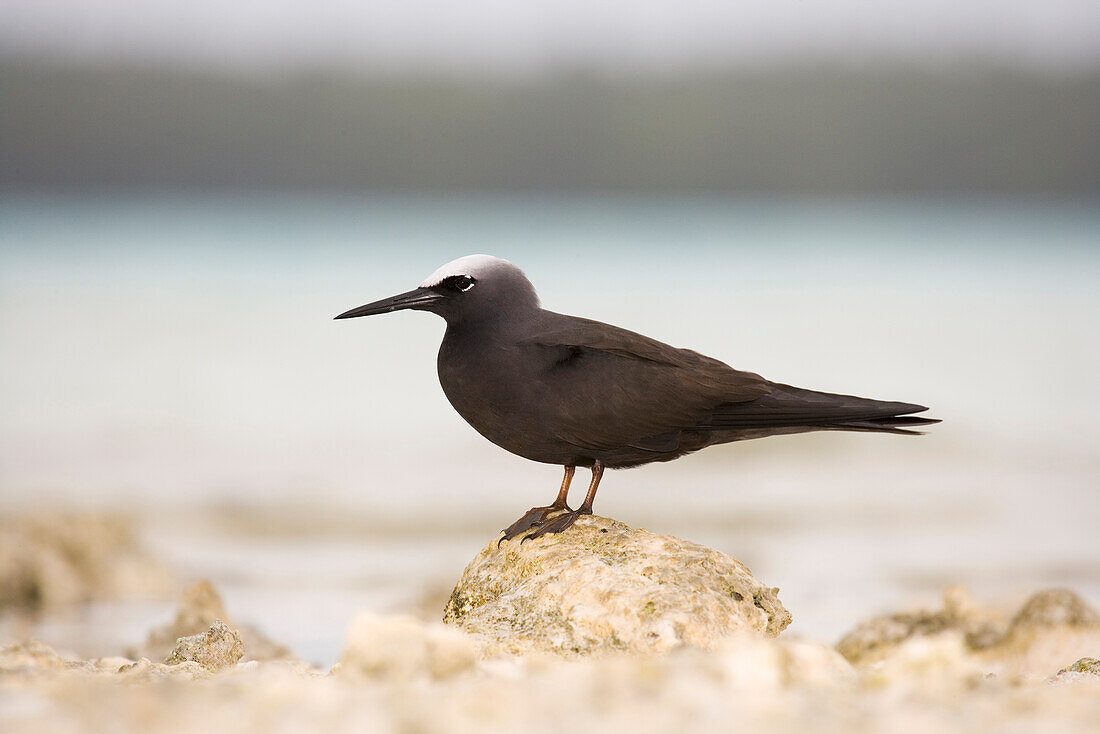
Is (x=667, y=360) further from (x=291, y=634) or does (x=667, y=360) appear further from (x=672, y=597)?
(x=291, y=634)

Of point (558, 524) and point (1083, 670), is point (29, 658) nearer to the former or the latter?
point (558, 524)

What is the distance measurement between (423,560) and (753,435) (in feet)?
18.9

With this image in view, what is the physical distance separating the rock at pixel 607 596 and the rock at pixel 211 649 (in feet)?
3.64

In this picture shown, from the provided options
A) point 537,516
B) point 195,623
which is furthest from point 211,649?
point 537,516

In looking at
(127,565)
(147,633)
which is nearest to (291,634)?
(147,633)

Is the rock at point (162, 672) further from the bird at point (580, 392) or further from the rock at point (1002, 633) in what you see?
the rock at point (1002, 633)

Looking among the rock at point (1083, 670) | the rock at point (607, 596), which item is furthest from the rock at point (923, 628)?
the rock at point (607, 596)

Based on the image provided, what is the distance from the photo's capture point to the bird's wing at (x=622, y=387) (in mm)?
5566

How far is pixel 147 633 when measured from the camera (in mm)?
7613

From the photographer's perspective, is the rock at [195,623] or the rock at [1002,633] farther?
the rock at [195,623]

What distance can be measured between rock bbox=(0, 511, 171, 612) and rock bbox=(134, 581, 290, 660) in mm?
1926

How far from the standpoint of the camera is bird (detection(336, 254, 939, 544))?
5578 millimetres

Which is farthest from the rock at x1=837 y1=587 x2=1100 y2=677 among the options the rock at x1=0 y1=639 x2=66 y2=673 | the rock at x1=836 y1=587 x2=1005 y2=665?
the rock at x1=0 y1=639 x2=66 y2=673

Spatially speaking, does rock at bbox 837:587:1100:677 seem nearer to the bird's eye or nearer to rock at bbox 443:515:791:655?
rock at bbox 443:515:791:655
